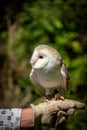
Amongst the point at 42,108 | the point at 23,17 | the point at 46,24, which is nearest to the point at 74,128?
the point at 42,108

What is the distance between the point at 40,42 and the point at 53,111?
2.49 meters

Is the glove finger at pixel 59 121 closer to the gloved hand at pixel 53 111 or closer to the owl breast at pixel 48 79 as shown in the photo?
the gloved hand at pixel 53 111

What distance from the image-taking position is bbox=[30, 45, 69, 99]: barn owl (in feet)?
8.73

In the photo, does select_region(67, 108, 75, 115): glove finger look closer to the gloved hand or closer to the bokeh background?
the gloved hand

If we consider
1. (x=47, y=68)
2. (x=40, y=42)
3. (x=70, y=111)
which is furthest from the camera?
(x=40, y=42)

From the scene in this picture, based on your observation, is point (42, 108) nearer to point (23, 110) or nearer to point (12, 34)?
A: point (23, 110)

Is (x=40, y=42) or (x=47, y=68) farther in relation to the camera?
(x=40, y=42)

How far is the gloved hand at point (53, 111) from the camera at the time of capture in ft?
9.22

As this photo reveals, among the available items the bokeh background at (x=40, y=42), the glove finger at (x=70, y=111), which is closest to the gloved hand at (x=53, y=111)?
the glove finger at (x=70, y=111)

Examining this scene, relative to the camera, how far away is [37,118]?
111 inches

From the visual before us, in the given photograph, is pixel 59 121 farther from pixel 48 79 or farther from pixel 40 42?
pixel 40 42

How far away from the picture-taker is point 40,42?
207 inches

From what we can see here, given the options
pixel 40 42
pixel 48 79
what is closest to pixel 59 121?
pixel 48 79

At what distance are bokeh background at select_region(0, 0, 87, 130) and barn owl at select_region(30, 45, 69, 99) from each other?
2236mm
